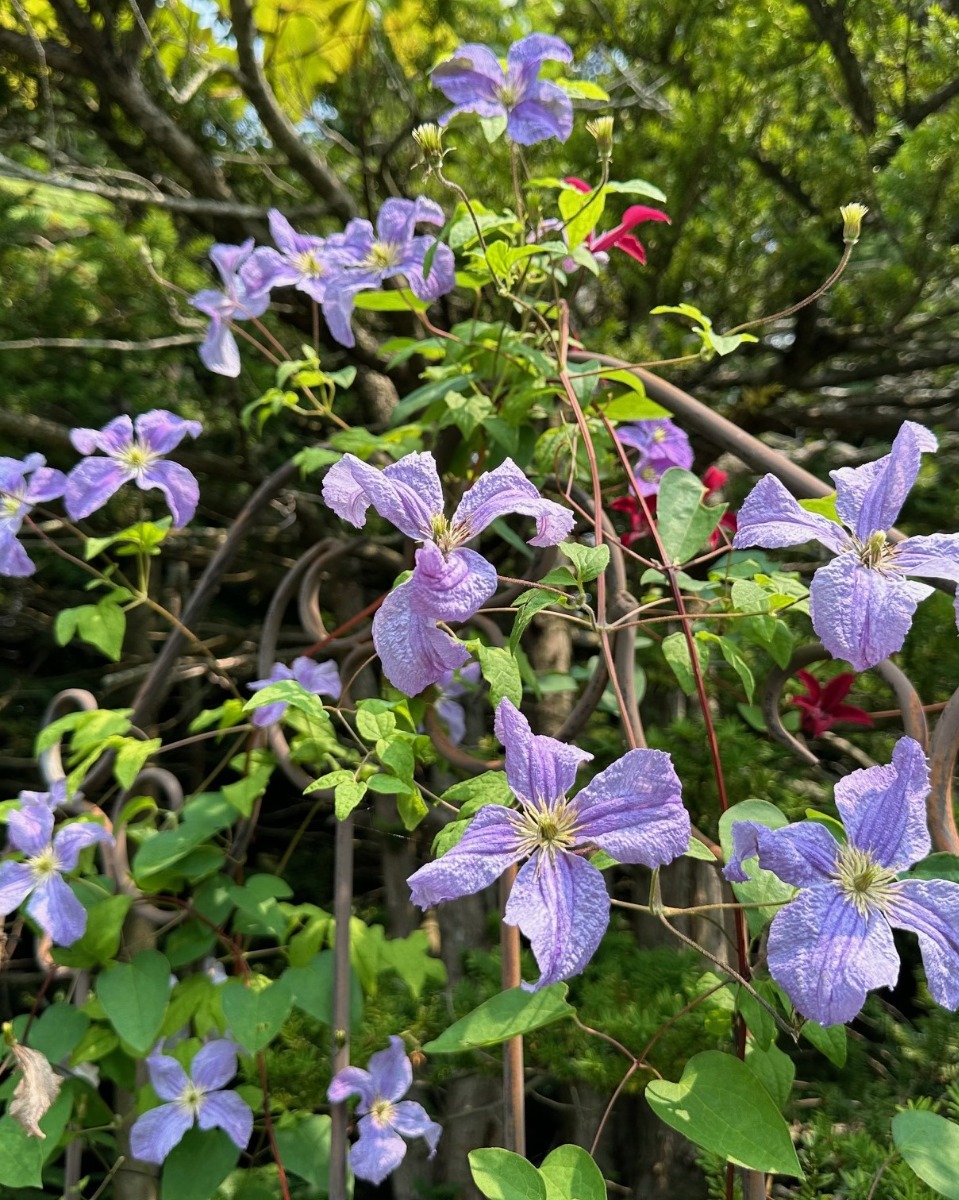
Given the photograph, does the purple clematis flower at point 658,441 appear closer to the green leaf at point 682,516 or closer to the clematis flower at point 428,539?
the green leaf at point 682,516

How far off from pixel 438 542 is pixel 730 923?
0.73 metres

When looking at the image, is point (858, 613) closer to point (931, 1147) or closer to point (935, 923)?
point (935, 923)

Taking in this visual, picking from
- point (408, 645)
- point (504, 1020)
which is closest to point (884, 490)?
point (408, 645)

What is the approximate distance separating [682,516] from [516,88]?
1.54ft

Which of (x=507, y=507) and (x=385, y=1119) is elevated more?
(x=507, y=507)

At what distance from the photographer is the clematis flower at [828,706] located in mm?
972

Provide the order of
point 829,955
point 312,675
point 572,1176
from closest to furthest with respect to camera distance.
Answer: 1. point 829,955
2. point 572,1176
3. point 312,675

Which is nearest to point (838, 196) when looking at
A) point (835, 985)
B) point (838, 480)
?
point (838, 480)

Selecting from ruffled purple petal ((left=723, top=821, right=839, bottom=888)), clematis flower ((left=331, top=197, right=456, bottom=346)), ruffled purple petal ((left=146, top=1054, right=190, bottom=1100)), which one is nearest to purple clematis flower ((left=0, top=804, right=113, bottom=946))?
ruffled purple petal ((left=146, top=1054, right=190, bottom=1100))

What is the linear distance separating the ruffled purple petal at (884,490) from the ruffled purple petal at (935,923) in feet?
0.64

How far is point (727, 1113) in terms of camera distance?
57cm

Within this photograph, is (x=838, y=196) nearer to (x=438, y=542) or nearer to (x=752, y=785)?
(x=752, y=785)

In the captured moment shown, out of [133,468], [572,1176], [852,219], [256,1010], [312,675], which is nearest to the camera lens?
[572,1176]

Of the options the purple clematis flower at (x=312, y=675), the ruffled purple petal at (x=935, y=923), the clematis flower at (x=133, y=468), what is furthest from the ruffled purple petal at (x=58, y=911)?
the ruffled purple petal at (x=935, y=923)
